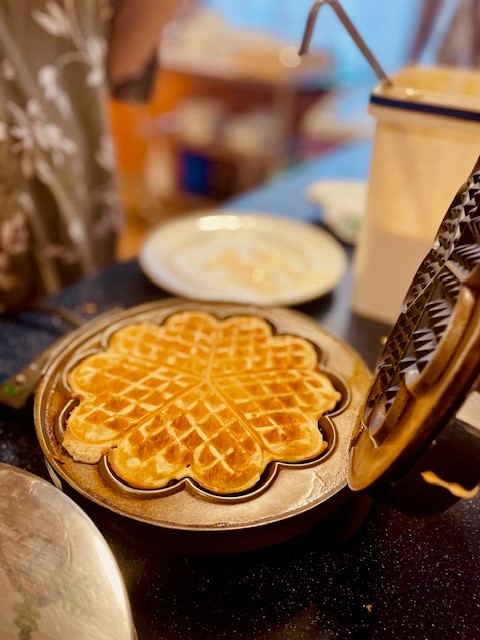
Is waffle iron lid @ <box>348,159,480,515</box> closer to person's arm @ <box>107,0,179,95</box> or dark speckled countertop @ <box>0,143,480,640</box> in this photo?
dark speckled countertop @ <box>0,143,480,640</box>

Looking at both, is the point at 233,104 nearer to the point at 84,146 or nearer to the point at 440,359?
the point at 84,146

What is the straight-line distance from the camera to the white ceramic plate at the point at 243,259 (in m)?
1.37

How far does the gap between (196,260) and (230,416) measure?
0.75 m

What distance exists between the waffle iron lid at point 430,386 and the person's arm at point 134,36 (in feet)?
4.15

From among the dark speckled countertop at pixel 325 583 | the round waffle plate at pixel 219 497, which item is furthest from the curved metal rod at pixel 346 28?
the dark speckled countertop at pixel 325 583

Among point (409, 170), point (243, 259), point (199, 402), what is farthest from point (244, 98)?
point (199, 402)

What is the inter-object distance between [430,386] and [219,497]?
321 mm

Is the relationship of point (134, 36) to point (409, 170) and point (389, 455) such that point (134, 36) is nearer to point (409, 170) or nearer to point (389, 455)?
point (409, 170)

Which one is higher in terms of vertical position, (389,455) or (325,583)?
(389,455)

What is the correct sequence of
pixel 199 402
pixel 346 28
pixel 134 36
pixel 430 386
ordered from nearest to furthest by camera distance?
pixel 430 386 < pixel 199 402 < pixel 346 28 < pixel 134 36

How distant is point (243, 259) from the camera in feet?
5.07

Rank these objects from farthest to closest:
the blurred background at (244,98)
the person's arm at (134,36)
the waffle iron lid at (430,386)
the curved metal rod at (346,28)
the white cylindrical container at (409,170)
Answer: the blurred background at (244,98) → the person's arm at (134,36) → the white cylindrical container at (409,170) → the curved metal rod at (346,28) → the waffle iron lid at (430,386)

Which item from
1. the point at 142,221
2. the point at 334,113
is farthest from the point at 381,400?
the point at 142,221

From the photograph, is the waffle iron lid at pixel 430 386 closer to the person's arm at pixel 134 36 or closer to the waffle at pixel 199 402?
the waffle at pixel 199 402
